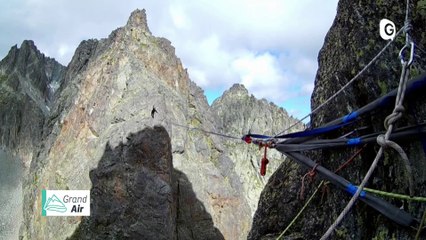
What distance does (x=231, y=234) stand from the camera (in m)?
43.7

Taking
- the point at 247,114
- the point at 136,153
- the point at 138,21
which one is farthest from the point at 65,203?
the point at 247,114

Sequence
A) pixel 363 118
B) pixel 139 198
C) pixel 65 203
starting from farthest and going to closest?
pixel 65 203
pixel 139 198
pixel 363 118

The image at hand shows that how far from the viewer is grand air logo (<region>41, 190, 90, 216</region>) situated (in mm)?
39656

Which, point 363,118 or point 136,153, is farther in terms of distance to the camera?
point 136,153

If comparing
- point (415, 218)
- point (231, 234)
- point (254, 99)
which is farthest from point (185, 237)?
point (254, 99)

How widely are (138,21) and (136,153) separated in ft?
66.3

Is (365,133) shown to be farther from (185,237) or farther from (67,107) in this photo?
(67,107)

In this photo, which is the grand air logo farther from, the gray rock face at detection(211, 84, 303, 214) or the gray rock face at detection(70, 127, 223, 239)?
the gray rock face at detection(211, 84, 303, 214)

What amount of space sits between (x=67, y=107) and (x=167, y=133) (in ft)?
49.9

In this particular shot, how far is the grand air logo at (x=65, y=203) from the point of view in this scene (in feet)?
130

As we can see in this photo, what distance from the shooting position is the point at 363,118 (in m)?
5.15

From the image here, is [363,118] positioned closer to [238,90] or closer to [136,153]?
[136,153]

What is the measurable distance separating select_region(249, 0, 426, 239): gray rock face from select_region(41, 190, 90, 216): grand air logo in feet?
114

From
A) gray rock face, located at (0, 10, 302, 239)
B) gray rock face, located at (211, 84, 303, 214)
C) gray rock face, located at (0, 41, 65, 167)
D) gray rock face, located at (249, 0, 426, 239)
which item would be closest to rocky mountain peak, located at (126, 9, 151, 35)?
gray rock face, located at (0, 10, 302, 239)
